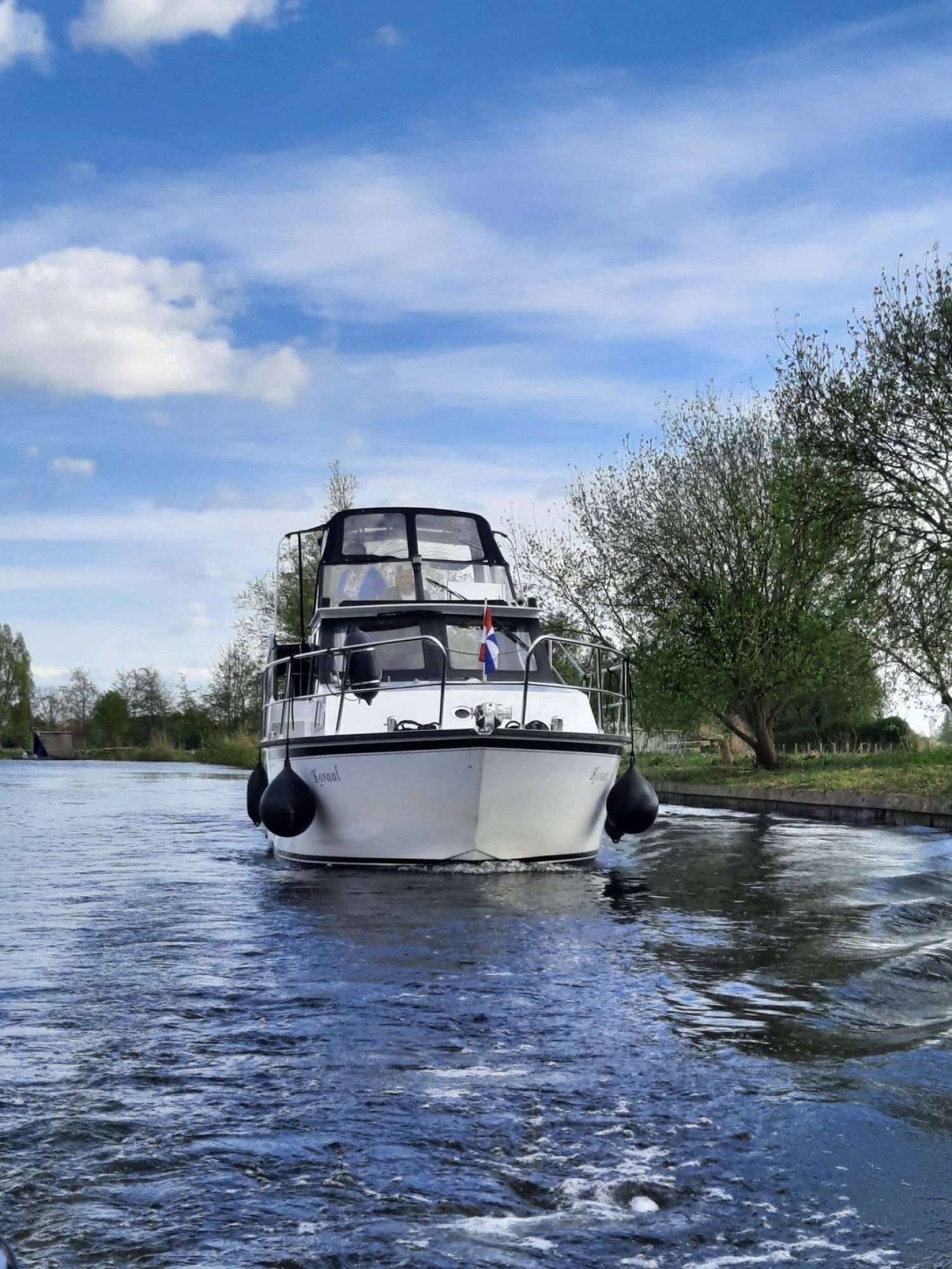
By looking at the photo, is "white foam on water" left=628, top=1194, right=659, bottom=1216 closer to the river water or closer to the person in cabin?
the river water

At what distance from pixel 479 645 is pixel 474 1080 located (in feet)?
33.1

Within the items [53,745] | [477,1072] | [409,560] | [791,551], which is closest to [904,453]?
[791,551]

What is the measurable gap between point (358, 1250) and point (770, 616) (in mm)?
28280

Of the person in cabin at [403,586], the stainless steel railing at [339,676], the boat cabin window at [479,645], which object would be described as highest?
the person in cabin at [403,586]

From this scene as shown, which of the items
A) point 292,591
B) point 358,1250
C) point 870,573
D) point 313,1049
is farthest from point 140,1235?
point 292,591

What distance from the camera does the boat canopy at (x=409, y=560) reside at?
53.4 feet

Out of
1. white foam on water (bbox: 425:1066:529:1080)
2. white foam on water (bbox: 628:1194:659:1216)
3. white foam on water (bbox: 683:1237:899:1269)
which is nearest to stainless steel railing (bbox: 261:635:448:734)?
white foam on water (bbox: 425:1066:529:1080)

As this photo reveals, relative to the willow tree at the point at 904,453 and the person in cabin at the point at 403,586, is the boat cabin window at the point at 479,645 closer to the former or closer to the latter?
the person in cabin at the point at 403,586

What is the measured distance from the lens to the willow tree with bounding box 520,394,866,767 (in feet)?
99.1

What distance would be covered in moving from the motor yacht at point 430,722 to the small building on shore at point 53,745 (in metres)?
93.2

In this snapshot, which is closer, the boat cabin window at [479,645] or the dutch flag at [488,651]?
the dutch flag at [488,651]

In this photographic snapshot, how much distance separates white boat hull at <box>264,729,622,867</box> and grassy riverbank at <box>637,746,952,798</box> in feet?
33.8

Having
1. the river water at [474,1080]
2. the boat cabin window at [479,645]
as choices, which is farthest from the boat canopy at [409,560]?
the river water at [474,1080]

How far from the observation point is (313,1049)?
595 centimetres
